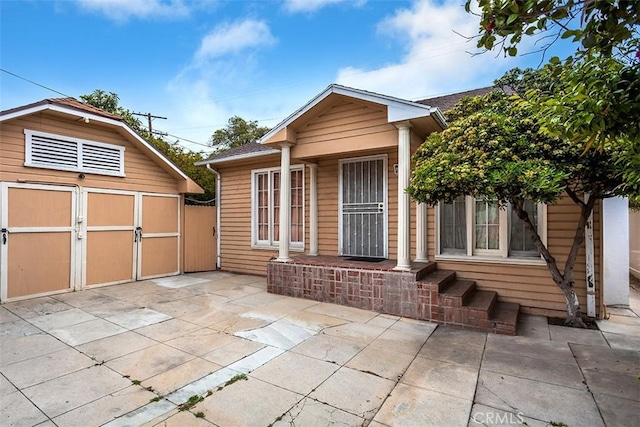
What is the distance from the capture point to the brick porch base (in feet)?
14.3

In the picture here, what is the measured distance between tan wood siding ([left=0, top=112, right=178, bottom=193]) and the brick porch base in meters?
3.91

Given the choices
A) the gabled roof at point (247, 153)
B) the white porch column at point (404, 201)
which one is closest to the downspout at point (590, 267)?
the white porch column at point (404, 201)

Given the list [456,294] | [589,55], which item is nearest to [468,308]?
[456,294]

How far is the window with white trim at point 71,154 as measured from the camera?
5738mm

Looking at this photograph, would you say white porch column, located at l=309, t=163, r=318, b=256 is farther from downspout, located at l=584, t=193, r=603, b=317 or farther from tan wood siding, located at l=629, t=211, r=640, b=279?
tan wood siding, located at l=629, t=211, r=640, b=279

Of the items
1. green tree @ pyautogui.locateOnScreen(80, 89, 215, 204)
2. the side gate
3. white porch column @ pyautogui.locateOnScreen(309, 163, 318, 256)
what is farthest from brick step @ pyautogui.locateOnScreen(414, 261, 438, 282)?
green tree @ pyautogui.locateOnScreen(80, 89, 215, 204)

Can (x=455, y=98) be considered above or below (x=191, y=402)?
above

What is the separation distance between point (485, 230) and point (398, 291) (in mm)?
1969

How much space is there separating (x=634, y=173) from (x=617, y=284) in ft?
17.3

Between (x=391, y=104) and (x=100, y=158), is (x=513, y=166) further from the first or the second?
(x=100, y=158)

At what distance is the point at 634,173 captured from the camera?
206 cm

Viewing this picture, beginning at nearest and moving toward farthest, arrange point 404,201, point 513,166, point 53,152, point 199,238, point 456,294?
point 513,166 < point 456,294 < point 404,201 < point 53,152 < point 199,238

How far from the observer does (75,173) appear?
20.6 feet

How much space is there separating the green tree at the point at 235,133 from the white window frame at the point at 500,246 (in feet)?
59.1
